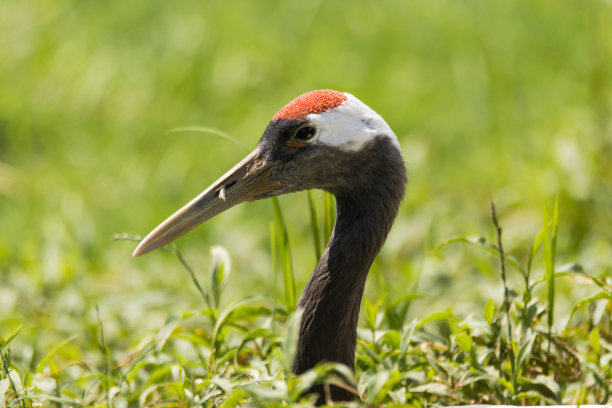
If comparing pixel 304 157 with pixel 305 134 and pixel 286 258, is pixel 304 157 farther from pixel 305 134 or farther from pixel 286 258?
pixel 286 258

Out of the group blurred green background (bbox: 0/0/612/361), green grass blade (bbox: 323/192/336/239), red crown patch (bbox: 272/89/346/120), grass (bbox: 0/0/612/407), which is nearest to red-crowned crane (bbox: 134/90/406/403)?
red crown patch (bbox: 272/89/346/120)

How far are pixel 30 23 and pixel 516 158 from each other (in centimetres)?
446

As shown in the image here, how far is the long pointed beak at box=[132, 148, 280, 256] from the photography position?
3.19 meters

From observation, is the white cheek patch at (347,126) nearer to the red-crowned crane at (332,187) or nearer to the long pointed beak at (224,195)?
the red-crowned crane at (332,187)

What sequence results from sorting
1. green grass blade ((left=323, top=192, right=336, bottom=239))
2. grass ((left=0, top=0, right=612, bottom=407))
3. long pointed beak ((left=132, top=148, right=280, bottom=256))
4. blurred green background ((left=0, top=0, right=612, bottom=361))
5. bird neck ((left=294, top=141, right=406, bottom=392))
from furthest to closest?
blurred green background ((left=0, top=0, right=612, bottom=361)) < green grass blade ((left=323, top=192, right=336, bottom=239)) < grass ((left=0, top=0, right=612, bottom=407)) < long pointed beak ((left=132, top=148, right=280, bottom=256)) < bird neck ((left=294, top=141, right=406, bottom=392))

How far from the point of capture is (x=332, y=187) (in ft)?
10.5

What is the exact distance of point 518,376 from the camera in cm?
339

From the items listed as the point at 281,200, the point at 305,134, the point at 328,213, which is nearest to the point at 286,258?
the point at 328,213

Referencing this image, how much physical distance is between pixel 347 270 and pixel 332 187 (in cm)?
32

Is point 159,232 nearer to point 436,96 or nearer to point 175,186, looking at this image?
point 175,186

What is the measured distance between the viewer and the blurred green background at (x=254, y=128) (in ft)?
17.1

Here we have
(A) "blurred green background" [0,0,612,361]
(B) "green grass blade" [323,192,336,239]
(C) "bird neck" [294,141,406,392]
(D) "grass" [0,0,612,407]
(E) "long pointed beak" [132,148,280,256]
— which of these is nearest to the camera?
(C) "bird neck" [294,141,406,392]

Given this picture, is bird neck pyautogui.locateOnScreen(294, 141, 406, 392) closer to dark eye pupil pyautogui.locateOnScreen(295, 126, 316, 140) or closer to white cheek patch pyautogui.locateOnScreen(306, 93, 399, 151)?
white cheek patch pyautogui.locateOnScreen(306, 93, 399, 151)

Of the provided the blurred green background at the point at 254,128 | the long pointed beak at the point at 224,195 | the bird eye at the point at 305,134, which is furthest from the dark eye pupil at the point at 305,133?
the blurred green background at the point at 254,128
